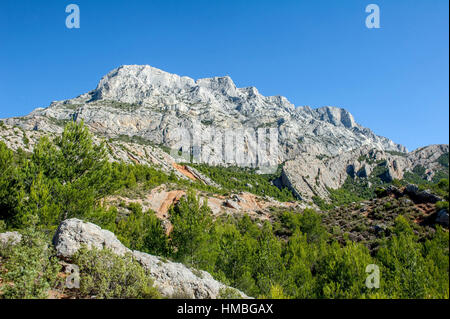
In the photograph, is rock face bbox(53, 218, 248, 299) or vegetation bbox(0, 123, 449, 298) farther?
rock face bbox(53, 218, 248, 299)

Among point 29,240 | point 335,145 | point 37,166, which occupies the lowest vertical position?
point 29,240

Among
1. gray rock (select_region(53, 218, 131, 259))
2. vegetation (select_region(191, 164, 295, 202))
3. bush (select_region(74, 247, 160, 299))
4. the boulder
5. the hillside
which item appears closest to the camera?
bush (select_region(74, 247, 160, 299))

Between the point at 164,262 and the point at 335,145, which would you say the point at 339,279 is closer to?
the point at 164,262

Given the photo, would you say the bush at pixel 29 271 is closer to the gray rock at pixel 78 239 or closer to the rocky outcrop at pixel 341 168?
the gray rock at pixel 78 239

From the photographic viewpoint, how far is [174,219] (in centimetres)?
1894

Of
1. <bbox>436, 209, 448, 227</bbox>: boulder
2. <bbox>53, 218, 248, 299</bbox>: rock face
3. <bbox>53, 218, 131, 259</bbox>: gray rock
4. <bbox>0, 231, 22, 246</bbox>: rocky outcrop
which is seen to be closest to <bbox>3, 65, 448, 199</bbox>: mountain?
<bbox>436, 209, 448, 227</bbox>: boulder

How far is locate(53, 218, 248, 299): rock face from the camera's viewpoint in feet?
31.9

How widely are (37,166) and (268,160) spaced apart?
158 metres

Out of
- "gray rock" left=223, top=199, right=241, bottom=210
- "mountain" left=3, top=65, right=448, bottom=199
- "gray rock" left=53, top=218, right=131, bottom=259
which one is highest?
"mountain" left=3, top=65, right=448, bottom=199

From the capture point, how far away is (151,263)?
10.4 metres

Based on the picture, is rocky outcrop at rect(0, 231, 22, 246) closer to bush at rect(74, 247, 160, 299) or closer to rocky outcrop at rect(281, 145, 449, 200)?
bush at rect(74, 247, 160, 299)

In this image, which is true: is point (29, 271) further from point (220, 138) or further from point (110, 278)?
point (220, 138)
